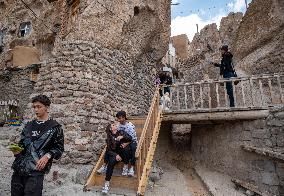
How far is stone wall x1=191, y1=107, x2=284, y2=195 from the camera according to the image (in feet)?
18.8

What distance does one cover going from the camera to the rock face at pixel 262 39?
11.1 meters

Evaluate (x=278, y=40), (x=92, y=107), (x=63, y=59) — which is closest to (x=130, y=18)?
Result: (x=63, y=59)

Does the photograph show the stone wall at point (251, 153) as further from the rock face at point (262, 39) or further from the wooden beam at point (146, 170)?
the rock face at point (262, 39)

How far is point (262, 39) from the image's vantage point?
491 inches

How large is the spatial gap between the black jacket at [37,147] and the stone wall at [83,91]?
2.37m

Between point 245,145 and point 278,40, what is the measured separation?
298 inches

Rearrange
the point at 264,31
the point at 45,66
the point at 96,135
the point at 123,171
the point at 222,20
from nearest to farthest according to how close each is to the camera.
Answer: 1. the point at 123,171
2. the point at 96,135
3. the point at 45,66
4. the point at 264,31
5. the point at 222,20

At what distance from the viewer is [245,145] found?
629 cm

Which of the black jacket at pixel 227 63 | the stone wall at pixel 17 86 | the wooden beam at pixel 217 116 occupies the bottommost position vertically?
the wooden beam at pixel 217 116

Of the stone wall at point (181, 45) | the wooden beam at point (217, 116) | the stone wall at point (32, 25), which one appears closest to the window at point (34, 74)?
the stone wall at point (32, 25)

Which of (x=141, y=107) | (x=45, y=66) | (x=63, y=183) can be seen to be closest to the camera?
(x=63, y=183)

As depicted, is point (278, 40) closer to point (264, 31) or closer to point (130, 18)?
point (264, 31)

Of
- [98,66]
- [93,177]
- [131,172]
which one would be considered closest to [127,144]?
[131,172]

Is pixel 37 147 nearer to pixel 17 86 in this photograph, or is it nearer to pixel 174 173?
pixel 174 173
